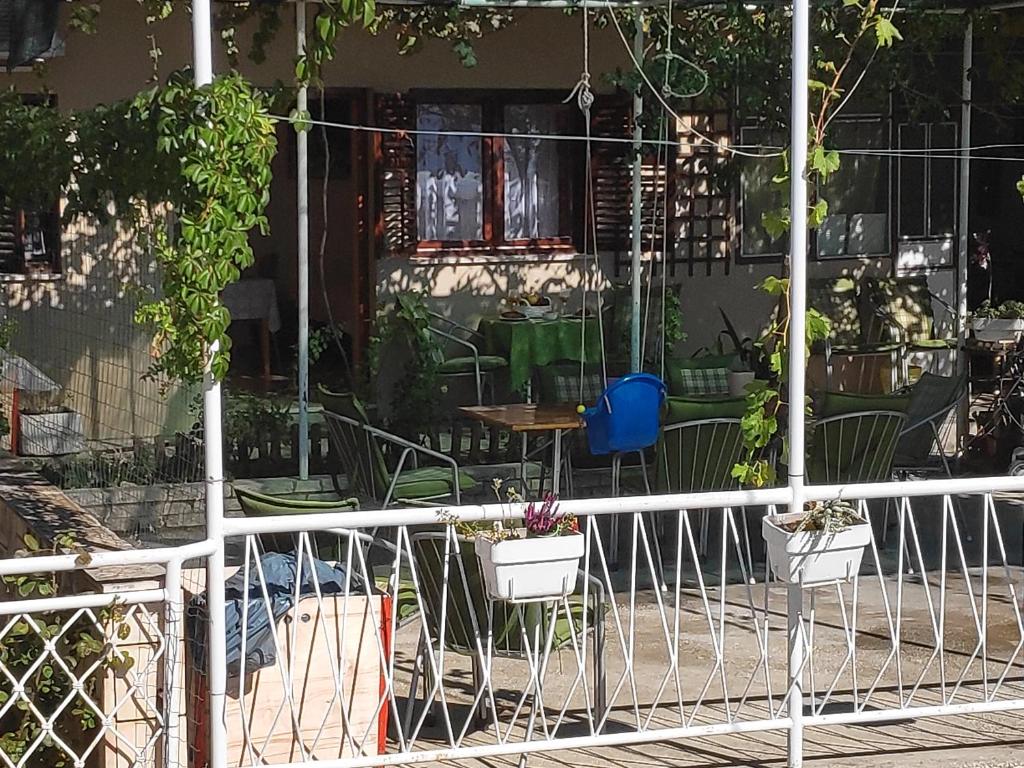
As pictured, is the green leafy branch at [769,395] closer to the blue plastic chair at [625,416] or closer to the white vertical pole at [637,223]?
the blue plastic chair at [625,416]

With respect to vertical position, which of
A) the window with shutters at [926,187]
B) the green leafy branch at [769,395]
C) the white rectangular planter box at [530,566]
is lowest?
the white rectangular planter box at [530,566]

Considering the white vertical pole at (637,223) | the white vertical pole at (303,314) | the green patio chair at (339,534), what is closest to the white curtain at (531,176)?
the white vertical pole at (637,223)

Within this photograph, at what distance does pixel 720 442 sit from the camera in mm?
7902

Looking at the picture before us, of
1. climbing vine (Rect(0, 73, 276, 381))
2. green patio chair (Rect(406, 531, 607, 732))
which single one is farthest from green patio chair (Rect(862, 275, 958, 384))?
climbing vine (Rect(0, 73, 276, 381))

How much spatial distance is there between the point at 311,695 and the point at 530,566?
2.60 ft

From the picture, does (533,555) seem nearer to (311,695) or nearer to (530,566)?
(530,566)

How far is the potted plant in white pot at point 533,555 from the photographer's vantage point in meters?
5.06

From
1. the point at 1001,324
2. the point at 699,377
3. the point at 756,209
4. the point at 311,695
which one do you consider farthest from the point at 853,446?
the point at 756,209

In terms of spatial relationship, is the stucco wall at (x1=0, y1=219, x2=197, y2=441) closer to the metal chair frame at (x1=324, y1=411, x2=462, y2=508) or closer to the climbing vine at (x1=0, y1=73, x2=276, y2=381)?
the metal chair frame at (x1=324, y1=411, x2=462, y2=508)

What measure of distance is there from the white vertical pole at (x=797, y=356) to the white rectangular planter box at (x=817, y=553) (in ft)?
0.29

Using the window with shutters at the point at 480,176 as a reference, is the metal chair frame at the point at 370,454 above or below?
below

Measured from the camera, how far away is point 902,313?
40.4 feet

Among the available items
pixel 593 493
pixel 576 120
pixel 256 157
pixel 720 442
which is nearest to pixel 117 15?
pixel 576 120

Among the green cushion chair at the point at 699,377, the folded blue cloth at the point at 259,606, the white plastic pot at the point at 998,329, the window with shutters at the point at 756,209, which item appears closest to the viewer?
the folded blue cloth at the point at 259,606
